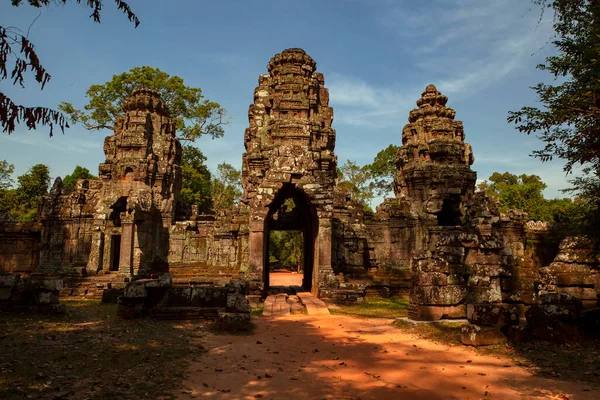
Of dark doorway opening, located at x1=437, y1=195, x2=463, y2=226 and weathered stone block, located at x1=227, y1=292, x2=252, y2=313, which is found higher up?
dark doorway opening, located at x1=437, y1=195, x2=463, y2=226

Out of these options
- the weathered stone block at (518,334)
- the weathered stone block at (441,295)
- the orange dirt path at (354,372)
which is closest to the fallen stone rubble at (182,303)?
the orange dirt path at (354,372)

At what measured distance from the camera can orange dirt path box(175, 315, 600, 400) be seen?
5105mm

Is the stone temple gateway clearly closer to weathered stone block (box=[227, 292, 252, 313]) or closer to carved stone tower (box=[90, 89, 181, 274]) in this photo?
carved stone tower (box=[90, 89, 181, 274])

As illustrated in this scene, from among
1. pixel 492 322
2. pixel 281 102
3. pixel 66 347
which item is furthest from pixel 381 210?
pixel 66 347

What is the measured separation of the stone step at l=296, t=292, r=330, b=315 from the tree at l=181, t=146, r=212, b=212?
19.3 meters

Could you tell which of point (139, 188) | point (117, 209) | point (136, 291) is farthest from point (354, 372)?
point (117, 209)

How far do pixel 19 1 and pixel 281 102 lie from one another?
1667 centimetres

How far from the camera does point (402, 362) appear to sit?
663 cm

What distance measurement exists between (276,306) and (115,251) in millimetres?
11462

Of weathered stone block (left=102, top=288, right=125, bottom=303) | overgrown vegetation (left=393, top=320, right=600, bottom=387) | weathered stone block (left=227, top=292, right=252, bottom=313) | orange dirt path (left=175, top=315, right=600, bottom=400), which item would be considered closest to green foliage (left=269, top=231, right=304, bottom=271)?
weathered stone block (left=102, top=288, right=125, bottom=303)

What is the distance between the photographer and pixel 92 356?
20.2 ft

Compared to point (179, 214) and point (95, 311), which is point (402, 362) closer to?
point (95, 311)

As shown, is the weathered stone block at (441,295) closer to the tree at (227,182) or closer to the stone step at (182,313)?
the stone step at (182,313)

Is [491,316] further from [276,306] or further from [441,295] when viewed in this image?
[276,306]
